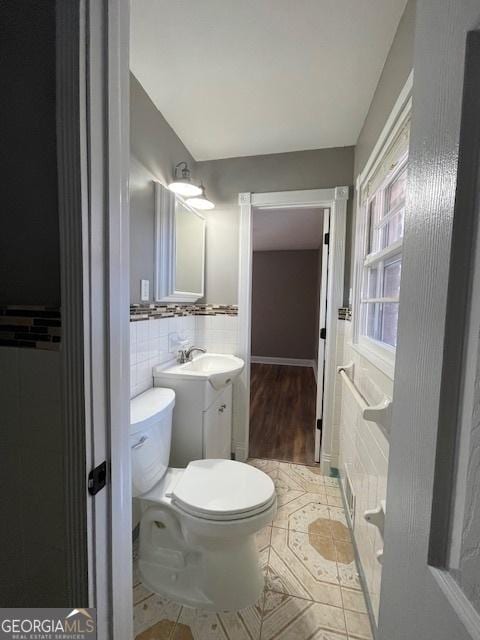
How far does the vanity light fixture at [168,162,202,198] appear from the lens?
173 centimetres

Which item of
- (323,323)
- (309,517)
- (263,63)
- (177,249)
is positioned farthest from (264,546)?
(263,63)

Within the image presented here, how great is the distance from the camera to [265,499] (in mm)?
1119

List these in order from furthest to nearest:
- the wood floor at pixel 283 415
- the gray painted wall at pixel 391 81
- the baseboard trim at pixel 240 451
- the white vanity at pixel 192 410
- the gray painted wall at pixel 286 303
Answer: the gray painted wall at pixel 286 303 < the wood floor at pixel 283 415 < the baseboard trim at pixel 240 451 < the white vanity at pixel 192 410 < the gray painted wall at pixel 391 81

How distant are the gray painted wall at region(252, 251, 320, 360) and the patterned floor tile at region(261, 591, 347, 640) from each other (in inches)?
159

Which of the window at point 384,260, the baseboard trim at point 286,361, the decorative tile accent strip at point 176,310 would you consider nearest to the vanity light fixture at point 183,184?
the decorative tile accent strip at point 176,310

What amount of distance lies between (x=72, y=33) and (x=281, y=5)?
96 centimetres

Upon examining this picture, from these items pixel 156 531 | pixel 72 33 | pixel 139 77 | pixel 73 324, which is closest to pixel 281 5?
pixel 139 77

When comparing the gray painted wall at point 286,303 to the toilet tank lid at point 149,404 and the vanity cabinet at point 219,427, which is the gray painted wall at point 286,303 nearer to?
the vanity cabinet at point 219,427

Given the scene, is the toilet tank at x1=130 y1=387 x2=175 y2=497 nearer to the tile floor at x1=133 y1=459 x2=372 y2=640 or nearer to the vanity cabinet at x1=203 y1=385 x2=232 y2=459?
the vanity cabinet at x1=203 y1=385 x2=232 y2=459

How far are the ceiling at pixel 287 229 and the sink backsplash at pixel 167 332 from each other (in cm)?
111

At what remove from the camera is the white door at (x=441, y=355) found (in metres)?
0.28

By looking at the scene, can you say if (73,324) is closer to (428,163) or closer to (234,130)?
(428,163)

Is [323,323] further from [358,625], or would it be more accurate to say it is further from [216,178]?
[358,625]

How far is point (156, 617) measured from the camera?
42.0 inches
